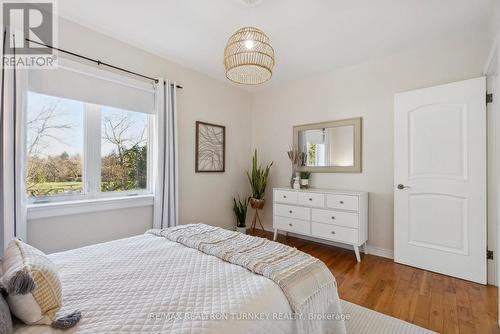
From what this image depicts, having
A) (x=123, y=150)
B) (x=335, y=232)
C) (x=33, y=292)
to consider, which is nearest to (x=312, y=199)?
(x=335, y=232)

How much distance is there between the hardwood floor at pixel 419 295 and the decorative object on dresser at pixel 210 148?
2024 millimetres

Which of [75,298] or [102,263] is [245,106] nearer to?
[102,263]

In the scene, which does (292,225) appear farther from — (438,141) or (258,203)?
(438,141)

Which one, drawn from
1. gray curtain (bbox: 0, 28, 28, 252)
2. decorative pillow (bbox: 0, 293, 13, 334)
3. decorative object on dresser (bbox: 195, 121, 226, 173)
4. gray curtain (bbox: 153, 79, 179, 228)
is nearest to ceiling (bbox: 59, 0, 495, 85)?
gray curtain (bbox: 153, 79, 179, 228)

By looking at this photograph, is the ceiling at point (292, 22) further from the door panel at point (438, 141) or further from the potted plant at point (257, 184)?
the potted plant at point (257, 184)

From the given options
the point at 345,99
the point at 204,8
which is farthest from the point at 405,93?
the point at 204,8

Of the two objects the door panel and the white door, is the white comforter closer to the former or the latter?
the white door

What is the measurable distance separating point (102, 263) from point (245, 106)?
3381 millimetres

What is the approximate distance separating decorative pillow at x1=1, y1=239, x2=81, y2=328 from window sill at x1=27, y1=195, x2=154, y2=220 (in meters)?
1.45

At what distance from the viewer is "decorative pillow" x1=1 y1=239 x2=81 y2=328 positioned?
84 centimetres

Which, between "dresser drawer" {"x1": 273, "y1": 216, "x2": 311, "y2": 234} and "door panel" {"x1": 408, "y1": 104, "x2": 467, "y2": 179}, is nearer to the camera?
"door panel" {"x1": 408, "y1": 104, "x2": 467, "y2": 179}

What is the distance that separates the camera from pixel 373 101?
3072 mm

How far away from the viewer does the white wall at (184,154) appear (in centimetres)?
231

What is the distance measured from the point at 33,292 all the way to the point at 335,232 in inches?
110
